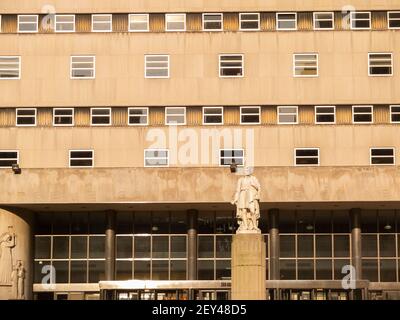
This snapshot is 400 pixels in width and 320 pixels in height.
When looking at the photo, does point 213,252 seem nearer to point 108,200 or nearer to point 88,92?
point 108,200

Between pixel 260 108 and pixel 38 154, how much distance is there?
475 inches

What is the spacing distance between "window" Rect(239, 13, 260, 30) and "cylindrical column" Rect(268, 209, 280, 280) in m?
10.1

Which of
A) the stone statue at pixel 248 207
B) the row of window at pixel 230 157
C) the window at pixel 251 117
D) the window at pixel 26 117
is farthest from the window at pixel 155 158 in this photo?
A: the stone statue at pixel 248 207

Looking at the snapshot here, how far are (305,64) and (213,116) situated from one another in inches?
224

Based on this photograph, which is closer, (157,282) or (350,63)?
(157,282)

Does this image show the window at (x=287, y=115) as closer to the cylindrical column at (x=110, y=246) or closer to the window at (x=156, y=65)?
the window at (x=156, y=65)

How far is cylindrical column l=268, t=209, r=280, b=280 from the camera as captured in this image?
49625 mm

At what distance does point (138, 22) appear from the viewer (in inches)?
2095

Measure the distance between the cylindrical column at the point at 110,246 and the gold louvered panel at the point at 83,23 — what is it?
33.6 feet

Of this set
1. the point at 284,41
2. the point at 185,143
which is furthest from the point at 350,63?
the point at 185,143

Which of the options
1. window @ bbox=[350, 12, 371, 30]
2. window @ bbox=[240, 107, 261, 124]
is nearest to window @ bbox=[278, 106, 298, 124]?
window @ bbox=[240, 107, 261, 124]

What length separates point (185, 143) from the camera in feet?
168
